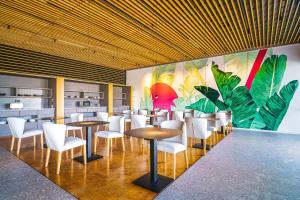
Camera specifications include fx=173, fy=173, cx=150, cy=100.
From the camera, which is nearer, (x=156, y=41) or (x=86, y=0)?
(x=86, y=0)

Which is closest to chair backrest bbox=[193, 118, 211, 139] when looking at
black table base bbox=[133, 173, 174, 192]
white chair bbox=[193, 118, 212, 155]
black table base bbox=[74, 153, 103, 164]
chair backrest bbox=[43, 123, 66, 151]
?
white chair bbox=[193, 118, 212, 155]

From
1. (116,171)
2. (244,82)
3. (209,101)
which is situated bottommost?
(116,171)

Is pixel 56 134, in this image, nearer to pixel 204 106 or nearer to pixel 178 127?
pixel 178 127

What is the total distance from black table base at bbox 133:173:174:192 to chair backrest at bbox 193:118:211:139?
1708 millimetres

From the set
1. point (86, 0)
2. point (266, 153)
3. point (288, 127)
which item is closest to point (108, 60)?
point (86, 0)

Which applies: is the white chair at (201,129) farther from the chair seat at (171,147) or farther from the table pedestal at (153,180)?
the table pedestal at (153,180)

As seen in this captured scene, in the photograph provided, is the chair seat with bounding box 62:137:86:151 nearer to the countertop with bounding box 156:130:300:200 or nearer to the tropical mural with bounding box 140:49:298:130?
the countertop with bounding box 156:130:300:200

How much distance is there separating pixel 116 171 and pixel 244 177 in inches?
89.4

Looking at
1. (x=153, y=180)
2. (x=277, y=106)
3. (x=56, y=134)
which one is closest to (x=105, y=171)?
(x=153, y=180)

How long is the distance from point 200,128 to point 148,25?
3191 millimetres

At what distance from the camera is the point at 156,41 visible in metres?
6.25

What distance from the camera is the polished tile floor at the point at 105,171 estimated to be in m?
2.51

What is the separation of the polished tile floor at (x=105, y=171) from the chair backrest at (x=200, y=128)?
485mm

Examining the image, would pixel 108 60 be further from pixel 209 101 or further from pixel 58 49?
pixel 209 101
